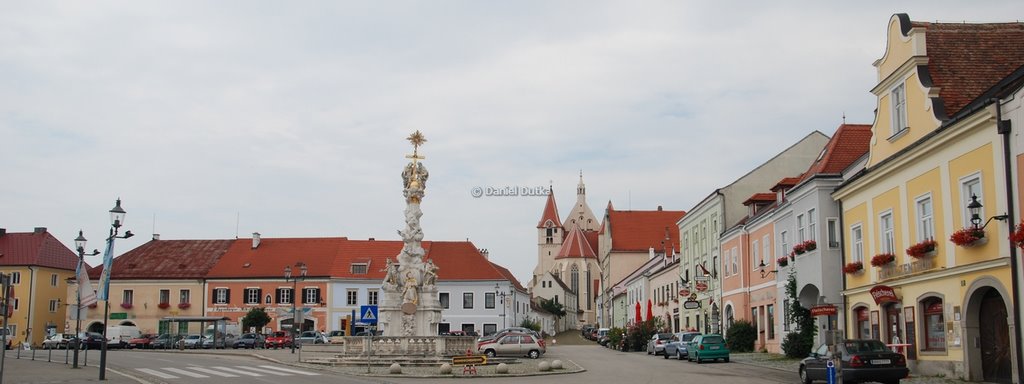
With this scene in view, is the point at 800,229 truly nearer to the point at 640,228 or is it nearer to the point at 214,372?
the point at 214,372

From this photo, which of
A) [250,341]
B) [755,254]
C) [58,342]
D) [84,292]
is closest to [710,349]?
[755,254]

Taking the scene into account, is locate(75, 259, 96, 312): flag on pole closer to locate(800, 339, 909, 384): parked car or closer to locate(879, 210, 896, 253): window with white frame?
locate(800, 339, 909, 384): parked car

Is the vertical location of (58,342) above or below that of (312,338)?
below

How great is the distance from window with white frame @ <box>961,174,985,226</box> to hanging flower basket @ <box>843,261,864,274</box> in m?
7.34

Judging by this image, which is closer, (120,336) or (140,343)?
(140,343)

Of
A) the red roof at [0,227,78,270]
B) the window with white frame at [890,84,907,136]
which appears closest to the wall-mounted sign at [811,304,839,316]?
the window with white frame at [890,84,907,136]

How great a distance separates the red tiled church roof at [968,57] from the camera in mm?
25312

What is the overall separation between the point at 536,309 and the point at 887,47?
83148 millimetres

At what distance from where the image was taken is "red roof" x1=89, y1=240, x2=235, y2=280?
260ft

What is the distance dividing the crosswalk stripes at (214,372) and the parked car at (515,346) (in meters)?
11.3

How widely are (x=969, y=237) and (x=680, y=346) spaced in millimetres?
20503

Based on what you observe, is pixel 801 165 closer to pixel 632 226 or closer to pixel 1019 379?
pixel 1019 379

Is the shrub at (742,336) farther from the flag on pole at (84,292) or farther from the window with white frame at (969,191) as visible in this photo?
the flag on pole at (84,292)

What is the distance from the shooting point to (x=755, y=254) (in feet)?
147
